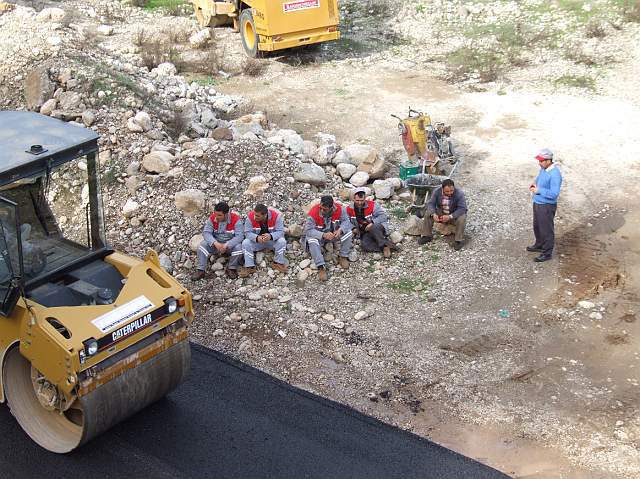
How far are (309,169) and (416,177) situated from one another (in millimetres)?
1438

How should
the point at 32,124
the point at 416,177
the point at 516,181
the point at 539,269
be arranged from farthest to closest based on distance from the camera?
1. the point at 516,181
2. the point at 416,177
3. the point at 539,269
4. the point at 32,124

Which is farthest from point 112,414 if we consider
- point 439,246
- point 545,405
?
point 439,246

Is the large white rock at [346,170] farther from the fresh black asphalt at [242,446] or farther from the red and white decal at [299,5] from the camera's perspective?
the red and white decal at [299,5]

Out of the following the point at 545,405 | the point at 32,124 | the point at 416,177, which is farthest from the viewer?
the point at 416,177

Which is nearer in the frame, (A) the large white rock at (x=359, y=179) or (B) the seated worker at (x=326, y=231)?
(B) the seated worker at (x=326, y=231)

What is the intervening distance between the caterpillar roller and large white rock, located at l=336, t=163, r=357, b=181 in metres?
4.79

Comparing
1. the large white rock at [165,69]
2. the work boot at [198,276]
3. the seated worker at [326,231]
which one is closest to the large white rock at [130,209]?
the work boot at [198,276]

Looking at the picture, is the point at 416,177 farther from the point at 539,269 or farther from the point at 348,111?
the point at 348,111

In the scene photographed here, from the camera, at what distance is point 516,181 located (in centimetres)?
1117

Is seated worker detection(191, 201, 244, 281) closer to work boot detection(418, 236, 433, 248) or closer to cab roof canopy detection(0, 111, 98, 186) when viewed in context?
work boot detection(418, 236, 433, 248)

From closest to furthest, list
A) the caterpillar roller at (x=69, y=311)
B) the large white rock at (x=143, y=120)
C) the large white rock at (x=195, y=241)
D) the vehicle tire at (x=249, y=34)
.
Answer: the caterpillar roller at (x=69, y=311), the large white rock at (x=195, y=241), the large white rock at (x=143, y=120), the vehicle tire at (x=249, y=34)

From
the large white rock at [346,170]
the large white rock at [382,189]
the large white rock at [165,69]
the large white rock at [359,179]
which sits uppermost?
the large white rock at [165,69]

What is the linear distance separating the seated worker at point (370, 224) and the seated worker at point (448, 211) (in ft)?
1.65

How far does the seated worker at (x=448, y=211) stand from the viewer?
9406mm
